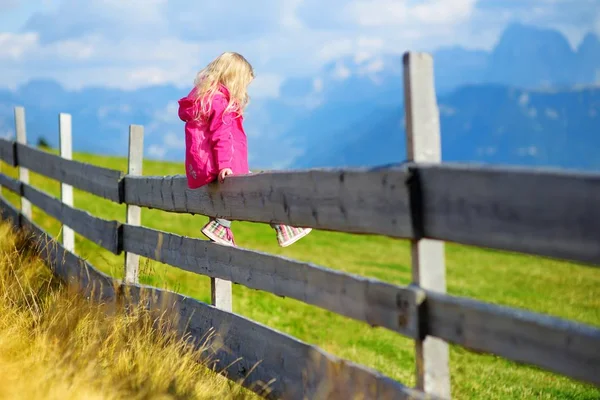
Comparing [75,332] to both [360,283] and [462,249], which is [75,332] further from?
[462,249]

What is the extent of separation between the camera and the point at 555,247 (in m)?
2.27

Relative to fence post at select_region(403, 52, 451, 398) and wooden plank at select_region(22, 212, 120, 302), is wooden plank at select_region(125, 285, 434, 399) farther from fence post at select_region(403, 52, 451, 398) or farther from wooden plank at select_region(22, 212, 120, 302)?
wooden plank at select_region(22, 212, 120, 302)

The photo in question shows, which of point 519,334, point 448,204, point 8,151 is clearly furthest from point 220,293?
point 8,151

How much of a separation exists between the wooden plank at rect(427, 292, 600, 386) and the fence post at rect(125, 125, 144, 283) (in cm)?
347

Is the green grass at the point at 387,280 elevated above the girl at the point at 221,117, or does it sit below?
below

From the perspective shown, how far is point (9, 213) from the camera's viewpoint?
32.0ft

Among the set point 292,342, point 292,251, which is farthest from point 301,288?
point 292,251

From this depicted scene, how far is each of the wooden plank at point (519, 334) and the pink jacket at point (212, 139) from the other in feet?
7.18

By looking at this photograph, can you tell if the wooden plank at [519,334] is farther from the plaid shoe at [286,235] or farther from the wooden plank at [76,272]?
the wooden plank at [76,272]

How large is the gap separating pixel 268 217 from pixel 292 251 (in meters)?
11.4

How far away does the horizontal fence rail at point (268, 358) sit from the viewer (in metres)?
3.05

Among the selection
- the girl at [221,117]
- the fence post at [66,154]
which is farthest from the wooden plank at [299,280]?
the fence post at [66,154]

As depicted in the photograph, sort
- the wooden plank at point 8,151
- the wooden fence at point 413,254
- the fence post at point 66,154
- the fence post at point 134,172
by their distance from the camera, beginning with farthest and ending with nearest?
the wooden plank at point 8,151 → the fence post at point 66,154 → the fence post at point 134,172 → the wooden fence at point 413,254

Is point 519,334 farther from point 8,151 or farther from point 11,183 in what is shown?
point 11,183
